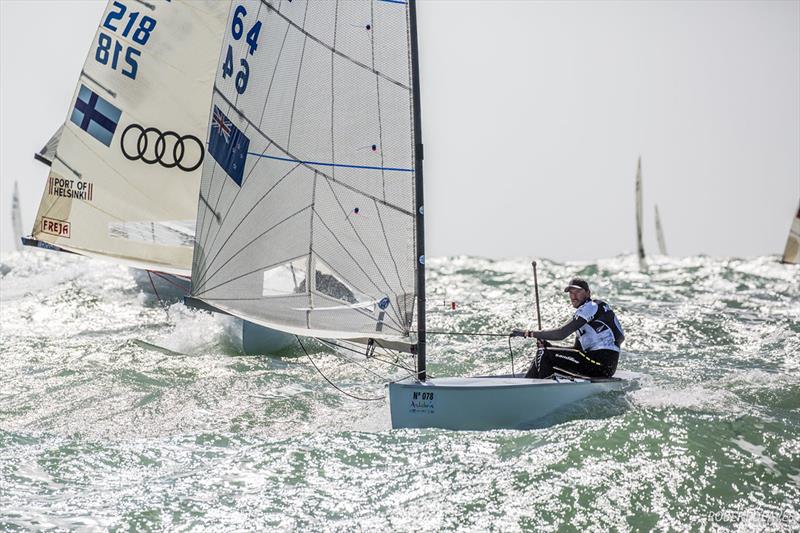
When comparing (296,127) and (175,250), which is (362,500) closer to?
(296,127)

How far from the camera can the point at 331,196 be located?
832 centimetres

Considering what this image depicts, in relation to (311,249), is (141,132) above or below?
above

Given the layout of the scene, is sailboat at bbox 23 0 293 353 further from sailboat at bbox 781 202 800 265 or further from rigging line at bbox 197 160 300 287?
sailboat at bbox 781 202 800 265

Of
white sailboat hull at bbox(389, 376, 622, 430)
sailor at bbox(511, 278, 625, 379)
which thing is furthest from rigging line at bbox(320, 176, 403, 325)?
sailor at bbox(511, 278, 625, 379)

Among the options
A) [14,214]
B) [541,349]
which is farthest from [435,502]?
[14,214]

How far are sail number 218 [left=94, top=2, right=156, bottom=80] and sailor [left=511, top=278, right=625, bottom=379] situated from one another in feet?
23.3

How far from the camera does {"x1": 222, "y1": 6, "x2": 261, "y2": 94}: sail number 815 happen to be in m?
8.55

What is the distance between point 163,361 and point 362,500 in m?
6.26

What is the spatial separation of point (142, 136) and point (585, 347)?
23.5 ft

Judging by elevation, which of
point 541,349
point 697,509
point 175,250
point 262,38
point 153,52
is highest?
point 153,52

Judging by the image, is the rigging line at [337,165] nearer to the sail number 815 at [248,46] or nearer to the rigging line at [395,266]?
the rigging line at [395,266]

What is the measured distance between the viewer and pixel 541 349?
9.01 metres

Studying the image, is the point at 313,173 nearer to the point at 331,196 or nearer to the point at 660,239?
the point at 331,196

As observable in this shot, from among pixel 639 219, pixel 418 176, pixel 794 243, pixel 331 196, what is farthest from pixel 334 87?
pixel 639 219
